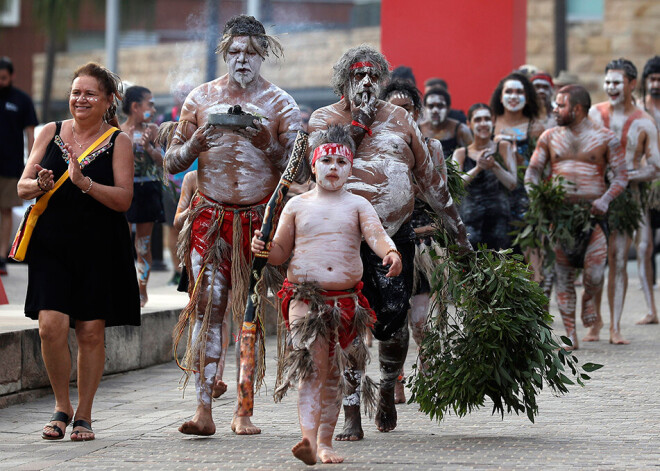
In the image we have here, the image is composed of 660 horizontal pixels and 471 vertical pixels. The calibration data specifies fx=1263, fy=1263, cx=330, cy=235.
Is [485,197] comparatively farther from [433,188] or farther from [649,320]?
[433,188]

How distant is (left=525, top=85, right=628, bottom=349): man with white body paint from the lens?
32.8ft

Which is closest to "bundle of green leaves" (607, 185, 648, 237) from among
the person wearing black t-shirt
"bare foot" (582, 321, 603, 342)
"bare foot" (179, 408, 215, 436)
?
"bare foot" (582, 321, 603, 342)

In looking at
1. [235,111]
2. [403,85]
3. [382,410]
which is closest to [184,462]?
[382,410]

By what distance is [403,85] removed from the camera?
8.12 m

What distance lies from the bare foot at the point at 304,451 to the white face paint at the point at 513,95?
21.4 ft

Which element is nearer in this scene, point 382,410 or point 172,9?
point 382,410

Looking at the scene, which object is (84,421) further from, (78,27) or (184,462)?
(78,27)

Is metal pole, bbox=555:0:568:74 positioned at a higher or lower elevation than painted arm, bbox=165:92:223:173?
higher

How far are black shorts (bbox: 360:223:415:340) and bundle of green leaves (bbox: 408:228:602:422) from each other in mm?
271

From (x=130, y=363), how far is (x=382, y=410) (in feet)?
9.72

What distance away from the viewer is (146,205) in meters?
10.7

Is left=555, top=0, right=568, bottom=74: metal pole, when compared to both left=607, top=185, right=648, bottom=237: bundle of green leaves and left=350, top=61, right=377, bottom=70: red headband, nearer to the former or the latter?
left=607, top=185, right=648, bottom=237: bundle of green leaves

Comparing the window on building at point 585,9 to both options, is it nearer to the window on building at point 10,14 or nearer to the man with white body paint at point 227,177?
the window on building at point 10,14

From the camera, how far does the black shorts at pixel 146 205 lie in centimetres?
1064
